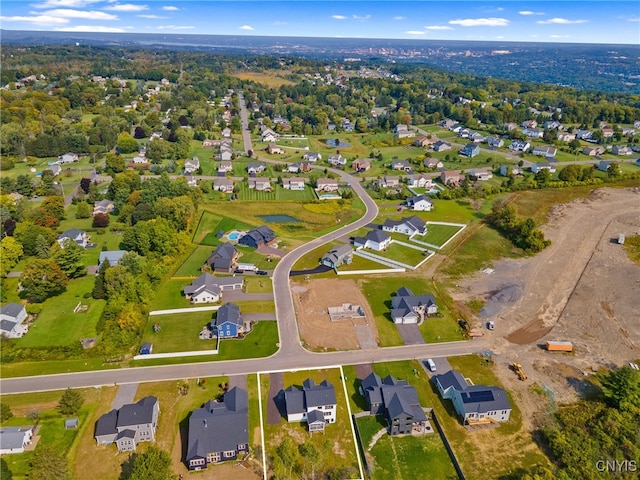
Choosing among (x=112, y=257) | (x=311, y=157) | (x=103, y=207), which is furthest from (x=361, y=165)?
(x=112, y=257)

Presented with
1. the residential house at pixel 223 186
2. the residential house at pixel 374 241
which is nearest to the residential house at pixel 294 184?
the residential house at pixel 223 186

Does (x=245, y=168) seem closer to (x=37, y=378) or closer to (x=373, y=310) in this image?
(x=373, y=310)

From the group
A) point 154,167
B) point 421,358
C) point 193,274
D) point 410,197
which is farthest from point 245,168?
point 421,358

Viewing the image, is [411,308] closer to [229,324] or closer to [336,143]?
[229,324]

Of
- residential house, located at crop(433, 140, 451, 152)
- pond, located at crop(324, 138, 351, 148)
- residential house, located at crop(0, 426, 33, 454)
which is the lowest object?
residential house, located at crop(0, 426, 33, 454)

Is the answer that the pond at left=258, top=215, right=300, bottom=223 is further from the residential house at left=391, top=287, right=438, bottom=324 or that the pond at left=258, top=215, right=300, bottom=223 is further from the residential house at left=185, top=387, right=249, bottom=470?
the residential house at left=185, top=387, right=249, bottom=470

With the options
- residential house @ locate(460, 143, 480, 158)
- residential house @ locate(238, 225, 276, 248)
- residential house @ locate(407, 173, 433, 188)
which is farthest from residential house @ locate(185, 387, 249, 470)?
residential house @ locate(460, 143, 480, 158)
